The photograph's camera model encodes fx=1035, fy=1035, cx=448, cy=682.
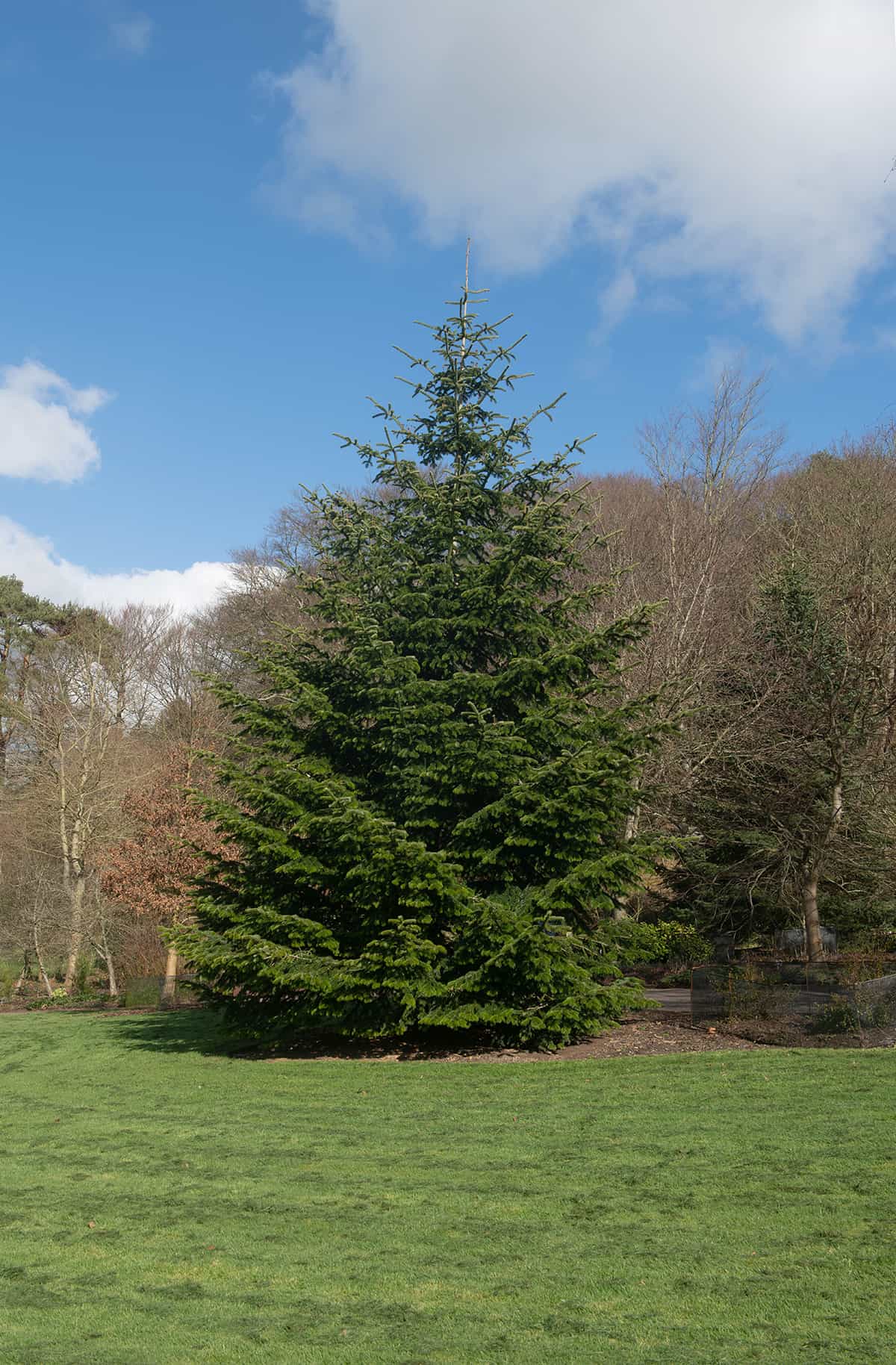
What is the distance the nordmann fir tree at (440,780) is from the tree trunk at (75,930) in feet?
38.0

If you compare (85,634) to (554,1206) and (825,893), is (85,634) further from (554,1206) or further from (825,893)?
(554,1206)

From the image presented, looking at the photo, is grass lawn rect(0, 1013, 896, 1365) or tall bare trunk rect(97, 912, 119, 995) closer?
grass lawn rect(0, 1013, 896, 1365)

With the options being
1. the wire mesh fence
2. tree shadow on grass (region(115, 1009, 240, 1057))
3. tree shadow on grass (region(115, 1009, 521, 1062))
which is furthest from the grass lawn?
tree shadow on grass (region(115, 1009, 240, 1057))

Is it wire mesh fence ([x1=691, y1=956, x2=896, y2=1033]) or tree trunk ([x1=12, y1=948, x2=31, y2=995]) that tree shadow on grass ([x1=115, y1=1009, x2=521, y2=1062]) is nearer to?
wire mesh fence ([x1=691, y1=956, x2=896, y2=1033])

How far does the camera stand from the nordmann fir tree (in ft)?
38.8

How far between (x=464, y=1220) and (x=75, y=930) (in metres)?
20.2

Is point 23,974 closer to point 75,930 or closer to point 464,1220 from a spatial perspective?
point 75,930

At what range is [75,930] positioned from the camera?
2419 centimetres

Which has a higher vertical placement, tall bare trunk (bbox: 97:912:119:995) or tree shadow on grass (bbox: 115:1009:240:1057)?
tall bare trunk (bbox: 97:912:119:995)

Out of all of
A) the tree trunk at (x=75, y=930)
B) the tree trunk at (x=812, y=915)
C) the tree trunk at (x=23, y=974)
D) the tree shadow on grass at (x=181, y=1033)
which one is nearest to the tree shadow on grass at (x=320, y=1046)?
the tree shadow on grass at (x=181, y=1033)

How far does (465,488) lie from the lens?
13617 millimetres

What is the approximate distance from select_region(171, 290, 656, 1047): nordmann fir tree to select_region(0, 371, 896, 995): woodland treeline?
34.9 inches

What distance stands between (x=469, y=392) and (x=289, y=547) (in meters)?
21.6

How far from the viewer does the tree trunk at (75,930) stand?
2464cm
